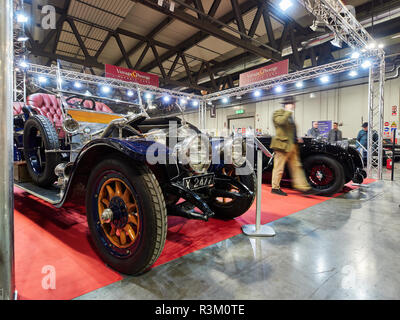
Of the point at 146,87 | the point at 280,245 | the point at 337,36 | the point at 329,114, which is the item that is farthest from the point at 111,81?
the point at 329,114

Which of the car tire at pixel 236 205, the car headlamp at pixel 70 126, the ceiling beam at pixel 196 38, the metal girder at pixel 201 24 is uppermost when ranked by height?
the ceiling beam at pixel 196 38

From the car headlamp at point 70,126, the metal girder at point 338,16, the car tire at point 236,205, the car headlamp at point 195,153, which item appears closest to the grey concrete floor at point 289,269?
the car tire at point 236,205

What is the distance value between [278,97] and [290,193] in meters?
9.16

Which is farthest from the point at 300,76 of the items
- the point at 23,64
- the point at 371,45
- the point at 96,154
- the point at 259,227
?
the point at 23,64

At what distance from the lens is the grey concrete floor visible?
1252mm

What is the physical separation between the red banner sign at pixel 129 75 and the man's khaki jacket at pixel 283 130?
6483mm

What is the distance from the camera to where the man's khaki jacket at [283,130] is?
303 cm

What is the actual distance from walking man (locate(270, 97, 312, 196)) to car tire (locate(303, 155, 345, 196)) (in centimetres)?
30

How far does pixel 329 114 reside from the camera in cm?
1025

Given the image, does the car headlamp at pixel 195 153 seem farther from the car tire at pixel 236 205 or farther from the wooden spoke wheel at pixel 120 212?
the car tire at pixel 236 205

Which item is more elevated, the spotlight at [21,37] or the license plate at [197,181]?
the spotlight at [21,37]

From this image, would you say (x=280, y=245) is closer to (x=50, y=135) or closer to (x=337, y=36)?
(x=50, y=135)
